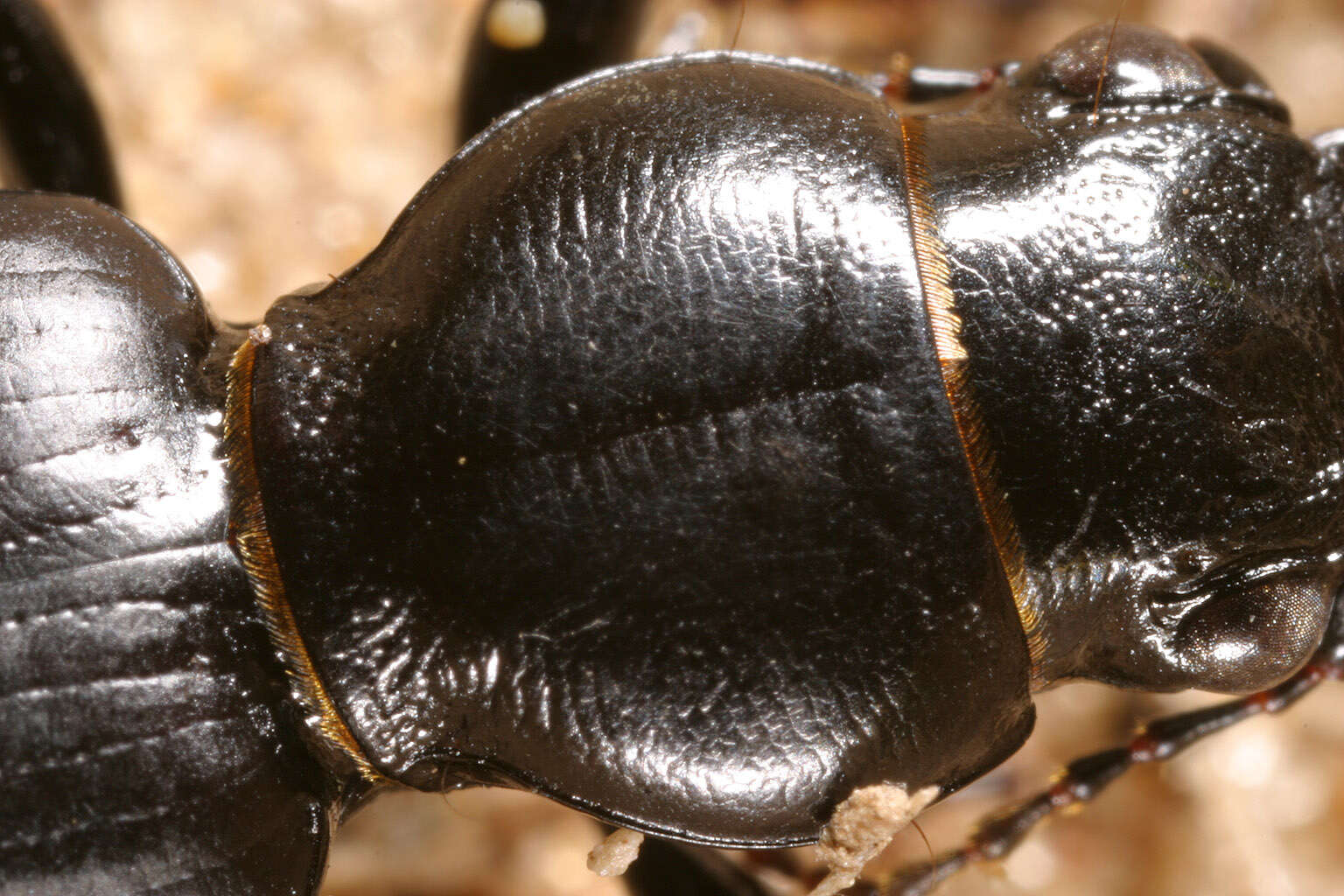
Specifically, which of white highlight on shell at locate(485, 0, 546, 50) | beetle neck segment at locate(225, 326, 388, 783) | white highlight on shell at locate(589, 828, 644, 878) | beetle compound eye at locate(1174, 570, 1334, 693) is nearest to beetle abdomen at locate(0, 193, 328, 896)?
beetle neck segment at locate(225, 326, 388, 783)

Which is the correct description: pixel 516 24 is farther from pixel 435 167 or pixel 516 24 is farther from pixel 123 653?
pixel 123 653

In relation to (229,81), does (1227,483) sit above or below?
below

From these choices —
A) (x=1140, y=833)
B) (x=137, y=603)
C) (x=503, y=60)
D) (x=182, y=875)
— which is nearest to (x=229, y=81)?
(x=503, y=60)

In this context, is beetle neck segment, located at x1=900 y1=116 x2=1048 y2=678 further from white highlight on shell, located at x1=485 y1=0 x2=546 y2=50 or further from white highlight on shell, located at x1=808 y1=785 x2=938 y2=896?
white highlight on shell, located at x1=485 y1=0 x2=546 y2=50

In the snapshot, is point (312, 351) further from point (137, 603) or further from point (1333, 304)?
point (1333, 304)

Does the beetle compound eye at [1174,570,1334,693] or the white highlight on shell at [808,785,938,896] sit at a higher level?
the beetle compound eye at [1174,570,1334,693]

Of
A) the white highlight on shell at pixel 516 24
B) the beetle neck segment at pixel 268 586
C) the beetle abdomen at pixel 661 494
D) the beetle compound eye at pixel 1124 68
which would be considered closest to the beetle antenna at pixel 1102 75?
the beetle compound eye at pixel 1124 68

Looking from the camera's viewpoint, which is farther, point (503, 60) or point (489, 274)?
point (503, 60)

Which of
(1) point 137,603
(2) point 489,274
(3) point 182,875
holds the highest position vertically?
(2) point 489,274

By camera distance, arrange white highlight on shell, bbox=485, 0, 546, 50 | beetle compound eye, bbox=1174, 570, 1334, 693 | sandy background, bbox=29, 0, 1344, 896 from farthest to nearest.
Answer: sandy background, bbox=29, 0, 1344, 896 → white highlight on shell, bbox=485, 0, 546, 50 → beetle compound eye, bbox=1174, 570, 1334, 693
